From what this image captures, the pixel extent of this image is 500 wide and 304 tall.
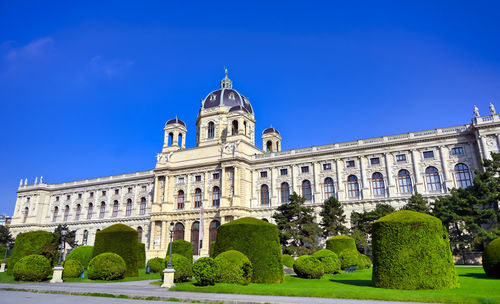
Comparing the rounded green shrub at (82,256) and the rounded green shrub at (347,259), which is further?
the rounded green shrub at (82,256)

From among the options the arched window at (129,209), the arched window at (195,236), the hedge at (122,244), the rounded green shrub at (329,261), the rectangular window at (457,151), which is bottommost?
the rounded green shrub at (329,261)

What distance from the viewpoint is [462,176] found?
131 ft

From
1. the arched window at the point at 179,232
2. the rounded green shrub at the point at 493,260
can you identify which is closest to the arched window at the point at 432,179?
the rounded green shrub at the point at 493,260

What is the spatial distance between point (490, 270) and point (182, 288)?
16.8 m

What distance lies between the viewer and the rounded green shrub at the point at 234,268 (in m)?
17.3

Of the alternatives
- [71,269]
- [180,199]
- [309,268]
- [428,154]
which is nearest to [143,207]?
[180,199]

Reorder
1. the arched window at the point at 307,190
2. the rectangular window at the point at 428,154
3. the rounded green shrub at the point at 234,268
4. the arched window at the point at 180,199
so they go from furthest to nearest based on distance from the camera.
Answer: the arched window at the point at 180,199 < the arched window at the point at 307,190 < the rectangular window at the point at 428,154 < the rounded green shrub at the point at 234,268

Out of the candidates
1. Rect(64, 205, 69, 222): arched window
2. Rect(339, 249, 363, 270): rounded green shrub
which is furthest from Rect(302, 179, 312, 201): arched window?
Rect(64, 205, 69, 222): arched window

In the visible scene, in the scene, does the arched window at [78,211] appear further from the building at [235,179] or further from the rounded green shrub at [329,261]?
the rounded green shrub at [329,261]

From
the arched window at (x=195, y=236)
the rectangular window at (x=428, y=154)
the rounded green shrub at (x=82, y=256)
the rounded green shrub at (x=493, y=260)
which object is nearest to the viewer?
the rounded green shrub at (x=493, y=260)

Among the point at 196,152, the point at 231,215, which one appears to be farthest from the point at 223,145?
the point at 231,215

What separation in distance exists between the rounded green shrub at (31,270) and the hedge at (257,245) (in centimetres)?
1176

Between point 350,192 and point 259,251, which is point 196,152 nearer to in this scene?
point 350,192

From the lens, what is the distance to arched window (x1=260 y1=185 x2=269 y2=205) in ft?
166
